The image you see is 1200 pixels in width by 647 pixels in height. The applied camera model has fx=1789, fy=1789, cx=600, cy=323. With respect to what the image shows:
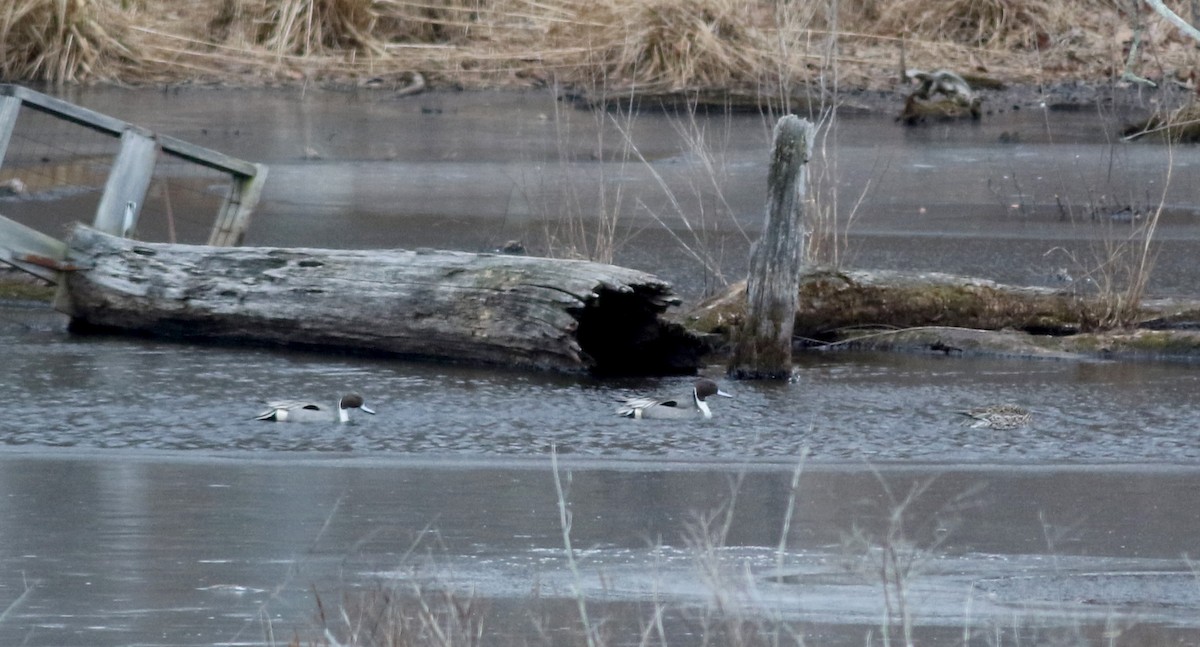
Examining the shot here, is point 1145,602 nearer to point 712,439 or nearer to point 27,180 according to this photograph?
point 712,439

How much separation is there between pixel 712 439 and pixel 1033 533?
1.93 meters

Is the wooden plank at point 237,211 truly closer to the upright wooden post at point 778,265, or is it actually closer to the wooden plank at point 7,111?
the wooden plank at point 7,111

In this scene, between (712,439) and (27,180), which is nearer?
(712,439)

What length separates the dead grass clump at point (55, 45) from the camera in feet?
73.8

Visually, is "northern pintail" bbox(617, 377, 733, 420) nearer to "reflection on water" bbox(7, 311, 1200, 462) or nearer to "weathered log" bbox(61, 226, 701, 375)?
"reflection on water" bbox(7, 311, 1200, 462)

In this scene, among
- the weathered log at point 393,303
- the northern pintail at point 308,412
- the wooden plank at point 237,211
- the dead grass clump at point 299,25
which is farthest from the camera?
the dead grass clump at point 299,25

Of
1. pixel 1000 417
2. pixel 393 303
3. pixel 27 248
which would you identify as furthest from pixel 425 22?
pixel 1000 417

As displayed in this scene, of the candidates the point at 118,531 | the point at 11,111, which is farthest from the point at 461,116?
the point at 118,531

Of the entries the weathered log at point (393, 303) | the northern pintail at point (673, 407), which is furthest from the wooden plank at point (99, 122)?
the northern pintail at point (673, 407)

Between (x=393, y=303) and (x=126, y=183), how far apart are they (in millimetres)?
2036

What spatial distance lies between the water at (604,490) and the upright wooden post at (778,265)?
181mm

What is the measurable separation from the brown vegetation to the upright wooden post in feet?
Answer: 41.2

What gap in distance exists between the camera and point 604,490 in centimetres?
635

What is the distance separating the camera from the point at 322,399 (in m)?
8.17
